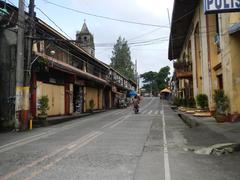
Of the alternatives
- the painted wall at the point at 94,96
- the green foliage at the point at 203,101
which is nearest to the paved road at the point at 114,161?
the green foliage at the point at 203,101

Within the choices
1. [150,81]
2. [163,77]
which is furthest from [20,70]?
[150,81]

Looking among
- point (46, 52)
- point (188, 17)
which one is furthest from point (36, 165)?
point (188, 17)

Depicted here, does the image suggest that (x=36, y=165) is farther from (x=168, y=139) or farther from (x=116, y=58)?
(x=116, y=58)

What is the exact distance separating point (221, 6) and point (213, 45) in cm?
1531

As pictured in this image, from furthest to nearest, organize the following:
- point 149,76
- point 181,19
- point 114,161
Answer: point 149,76 < point 181,19 < point 114,161

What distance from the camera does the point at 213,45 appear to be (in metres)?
25.4

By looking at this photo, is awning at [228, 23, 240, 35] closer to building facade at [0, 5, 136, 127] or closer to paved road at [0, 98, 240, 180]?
paved road at [0, 98, 240, 180]

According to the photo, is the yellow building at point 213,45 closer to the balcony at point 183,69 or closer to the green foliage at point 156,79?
the balcony at point 183,69

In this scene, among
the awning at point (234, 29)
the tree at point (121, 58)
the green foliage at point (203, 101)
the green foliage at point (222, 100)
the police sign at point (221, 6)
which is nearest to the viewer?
the police sign at point (221, 6)

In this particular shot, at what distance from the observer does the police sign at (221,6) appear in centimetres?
1038

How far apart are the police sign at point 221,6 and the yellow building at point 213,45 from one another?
23.6 feet

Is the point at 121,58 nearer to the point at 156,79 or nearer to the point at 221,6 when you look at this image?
the point at 156,79

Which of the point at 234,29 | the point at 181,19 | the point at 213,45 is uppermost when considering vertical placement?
the point at 181,19

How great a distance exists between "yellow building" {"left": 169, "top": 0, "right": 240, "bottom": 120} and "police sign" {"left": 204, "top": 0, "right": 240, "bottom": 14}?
7.18 metres
